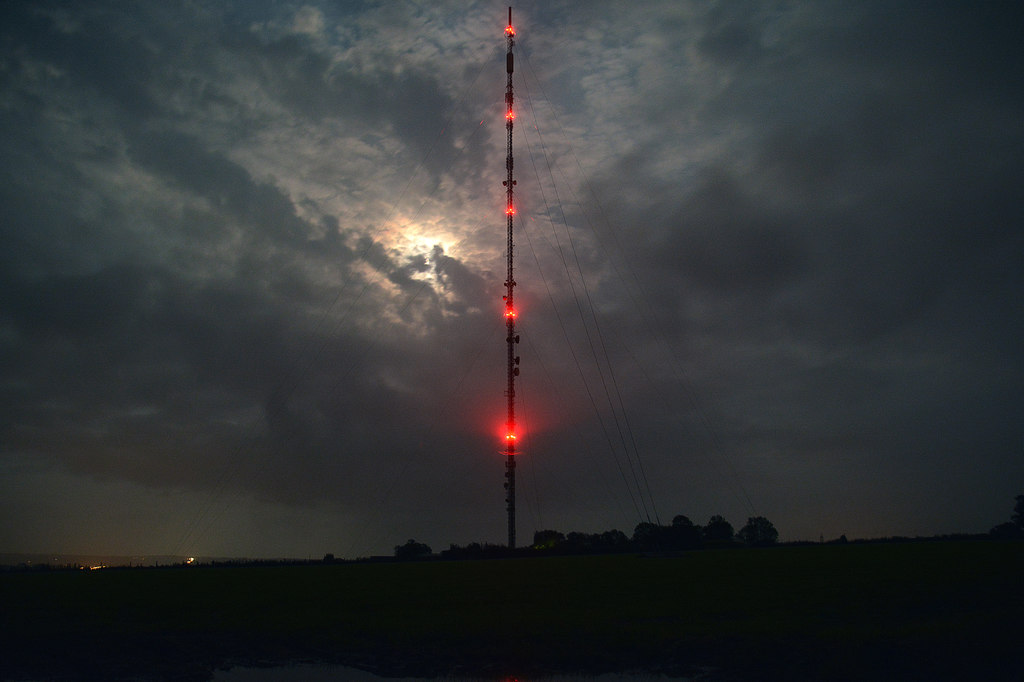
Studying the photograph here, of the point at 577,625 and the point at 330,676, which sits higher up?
the point at 577,625

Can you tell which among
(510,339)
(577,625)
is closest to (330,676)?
(577,625)

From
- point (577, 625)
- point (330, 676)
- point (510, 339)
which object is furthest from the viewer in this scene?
point (510, 339)

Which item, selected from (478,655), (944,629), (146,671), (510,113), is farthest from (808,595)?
(510,113)

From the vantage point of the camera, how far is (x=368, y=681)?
19.8 m

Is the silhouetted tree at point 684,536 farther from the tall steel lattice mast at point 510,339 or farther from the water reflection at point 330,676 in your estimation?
the water reflection at point 330,676

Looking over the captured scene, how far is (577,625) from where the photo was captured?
2409 centimetres

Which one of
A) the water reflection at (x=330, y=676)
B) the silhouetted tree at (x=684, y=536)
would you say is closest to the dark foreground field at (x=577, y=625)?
the water reflection at (x=330, y=676)

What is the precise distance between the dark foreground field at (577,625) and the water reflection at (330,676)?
1.90 feet

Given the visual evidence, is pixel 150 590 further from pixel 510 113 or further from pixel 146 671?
pixel 510 113

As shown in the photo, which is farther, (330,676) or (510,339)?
(510,339)

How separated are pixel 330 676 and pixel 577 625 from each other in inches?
350

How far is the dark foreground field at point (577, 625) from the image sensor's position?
20016mm

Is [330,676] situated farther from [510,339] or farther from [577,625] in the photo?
[510,339]

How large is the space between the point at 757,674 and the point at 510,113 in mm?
54450
